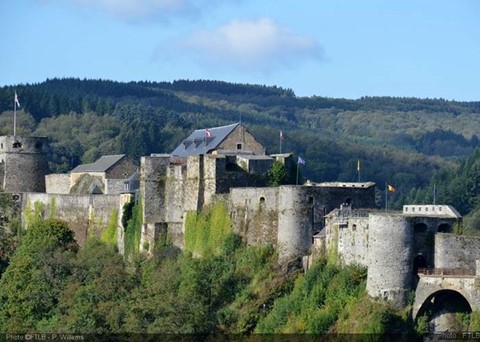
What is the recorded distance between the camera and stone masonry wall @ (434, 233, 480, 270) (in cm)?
5453

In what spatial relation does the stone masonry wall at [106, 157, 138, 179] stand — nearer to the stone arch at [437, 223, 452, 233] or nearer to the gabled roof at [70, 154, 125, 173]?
the gabled roof at [70, 154, 125, 173]

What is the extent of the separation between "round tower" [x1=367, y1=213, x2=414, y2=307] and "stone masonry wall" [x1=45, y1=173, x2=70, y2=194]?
3027 centimetres

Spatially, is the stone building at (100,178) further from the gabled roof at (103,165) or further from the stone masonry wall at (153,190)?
the stone masonry wall at (153,190)

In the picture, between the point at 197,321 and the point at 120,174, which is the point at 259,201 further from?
the point at 120,174

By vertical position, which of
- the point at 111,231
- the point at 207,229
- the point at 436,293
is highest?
Result: the point at 207,229

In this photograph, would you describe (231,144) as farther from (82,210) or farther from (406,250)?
(406,250)

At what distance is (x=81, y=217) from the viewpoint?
76312 millimetres

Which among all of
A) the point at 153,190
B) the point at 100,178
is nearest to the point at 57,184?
the point at 100,178

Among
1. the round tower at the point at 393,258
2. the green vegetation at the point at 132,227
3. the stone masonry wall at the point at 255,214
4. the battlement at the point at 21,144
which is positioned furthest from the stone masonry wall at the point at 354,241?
the battlement at the point at 21,144

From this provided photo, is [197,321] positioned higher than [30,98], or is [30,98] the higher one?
[30,98]

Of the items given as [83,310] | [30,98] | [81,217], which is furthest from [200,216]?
[30,98]

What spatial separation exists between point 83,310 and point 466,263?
16139 mm

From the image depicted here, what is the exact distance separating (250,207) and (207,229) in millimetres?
2714

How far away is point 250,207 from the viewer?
63.1 meters
